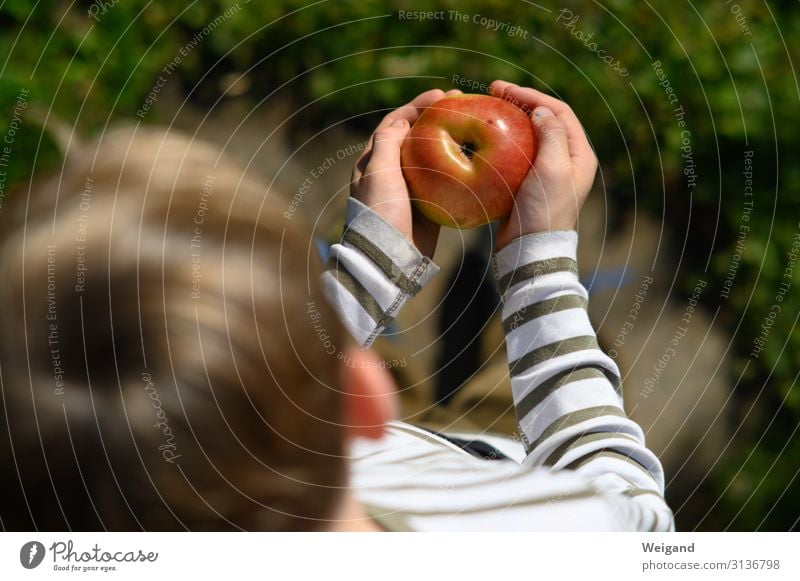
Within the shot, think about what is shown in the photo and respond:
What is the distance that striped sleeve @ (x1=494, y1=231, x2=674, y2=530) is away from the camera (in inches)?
24.3

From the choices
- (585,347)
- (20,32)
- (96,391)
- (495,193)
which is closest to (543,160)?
(495,193)

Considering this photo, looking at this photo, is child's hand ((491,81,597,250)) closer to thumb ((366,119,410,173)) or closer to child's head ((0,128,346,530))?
thumb ((366,119,410,173))

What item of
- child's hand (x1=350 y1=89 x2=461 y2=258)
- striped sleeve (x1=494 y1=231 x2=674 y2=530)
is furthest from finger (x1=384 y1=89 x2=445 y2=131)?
striped sleeve (x1=494 y1=231 x2=674 y2=530)

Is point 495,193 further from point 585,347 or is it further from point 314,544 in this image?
point 314,544

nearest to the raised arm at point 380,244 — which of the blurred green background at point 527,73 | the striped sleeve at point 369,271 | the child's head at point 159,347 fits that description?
the striped sleeve at point 369,271

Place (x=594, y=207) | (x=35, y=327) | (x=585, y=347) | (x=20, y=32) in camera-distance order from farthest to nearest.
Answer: (x=594, y=207), (x=20, y=32), (x=585, y=347), (x=35, y=327)

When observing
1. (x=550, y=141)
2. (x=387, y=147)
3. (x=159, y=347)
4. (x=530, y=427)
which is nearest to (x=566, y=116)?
(x=550, y=141)

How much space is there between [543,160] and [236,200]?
31 cm

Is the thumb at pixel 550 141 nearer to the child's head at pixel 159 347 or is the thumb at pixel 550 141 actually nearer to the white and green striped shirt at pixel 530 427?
the white and green striped shirt at pixel 530 427

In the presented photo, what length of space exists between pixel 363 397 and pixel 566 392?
0.16m

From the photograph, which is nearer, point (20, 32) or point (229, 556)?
point (229, 556)

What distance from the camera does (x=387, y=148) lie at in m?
0.70

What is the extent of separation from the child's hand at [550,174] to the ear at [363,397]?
0.52 feet

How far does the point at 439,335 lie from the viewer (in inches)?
41.0
